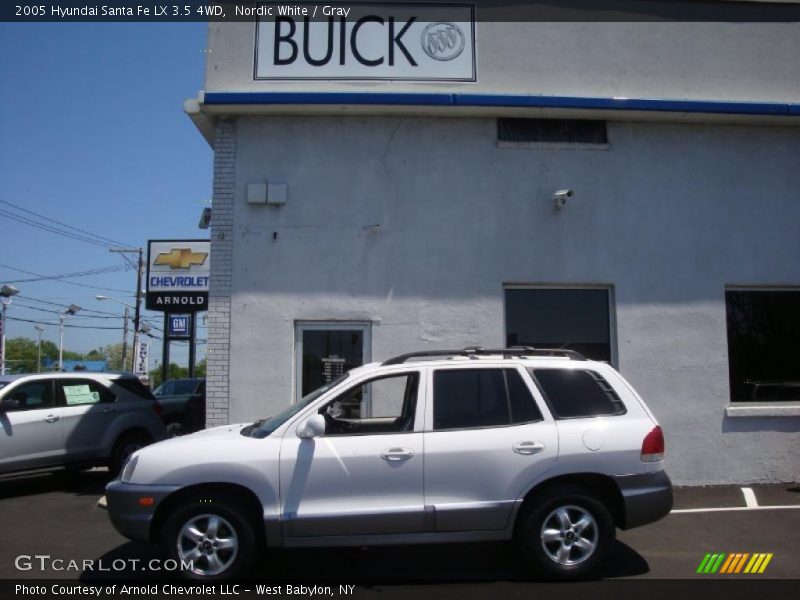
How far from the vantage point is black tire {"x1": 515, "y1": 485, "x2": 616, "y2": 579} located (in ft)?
17.7

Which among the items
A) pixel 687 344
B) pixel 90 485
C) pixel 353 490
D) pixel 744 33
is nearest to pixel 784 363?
pixel 687 344

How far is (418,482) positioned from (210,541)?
5.39 ft

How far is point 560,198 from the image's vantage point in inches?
360

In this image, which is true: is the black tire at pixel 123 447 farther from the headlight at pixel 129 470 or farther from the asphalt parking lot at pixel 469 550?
the headlight at pixel 129 470

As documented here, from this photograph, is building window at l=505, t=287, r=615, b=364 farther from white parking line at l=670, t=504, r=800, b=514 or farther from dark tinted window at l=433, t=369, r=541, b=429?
dark tinted window at l=433, t=369, r=541, b=429

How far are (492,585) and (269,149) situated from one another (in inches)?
246

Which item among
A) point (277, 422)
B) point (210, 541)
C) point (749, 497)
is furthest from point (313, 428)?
point (749, 497)

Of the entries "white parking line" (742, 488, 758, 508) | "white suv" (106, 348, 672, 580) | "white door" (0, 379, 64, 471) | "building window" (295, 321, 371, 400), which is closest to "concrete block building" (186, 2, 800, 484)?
"building window" (295, 321, 371, 400)

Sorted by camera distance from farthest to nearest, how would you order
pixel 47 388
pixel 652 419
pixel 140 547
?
pixel 47 388, pixel 140 547, pixel 652 419

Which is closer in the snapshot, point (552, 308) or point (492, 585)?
point (492, 585)

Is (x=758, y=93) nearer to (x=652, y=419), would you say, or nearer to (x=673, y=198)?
(x=673, y=198)

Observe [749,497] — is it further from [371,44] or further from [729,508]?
[371,44]

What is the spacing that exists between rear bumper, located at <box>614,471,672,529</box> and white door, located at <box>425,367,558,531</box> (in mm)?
646

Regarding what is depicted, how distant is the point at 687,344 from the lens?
927 centimetres
